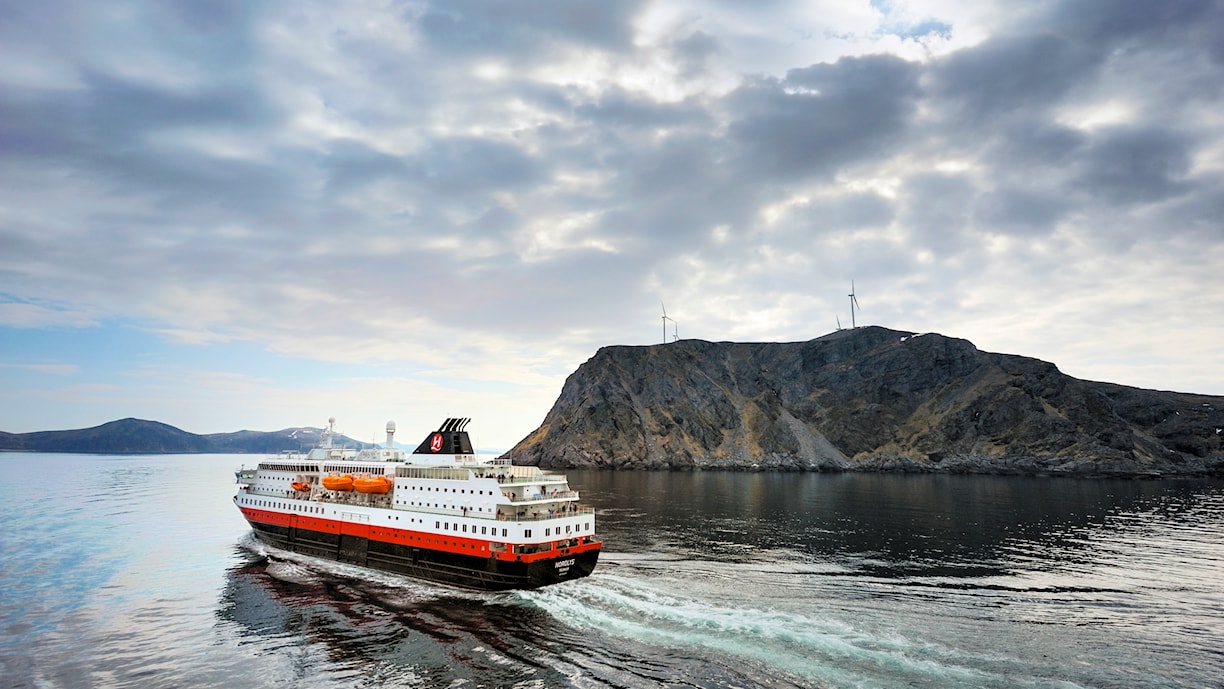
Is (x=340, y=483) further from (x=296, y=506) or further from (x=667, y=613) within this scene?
(x=667, y=613)

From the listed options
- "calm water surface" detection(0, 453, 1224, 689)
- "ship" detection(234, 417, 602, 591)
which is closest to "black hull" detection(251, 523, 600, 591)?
"ship" detection(234, 417, 602, 591)

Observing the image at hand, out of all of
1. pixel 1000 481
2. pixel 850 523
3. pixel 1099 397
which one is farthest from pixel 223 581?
pixel 1099 397

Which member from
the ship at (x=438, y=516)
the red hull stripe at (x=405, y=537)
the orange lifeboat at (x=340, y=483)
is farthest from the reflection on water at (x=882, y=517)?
the orange lifeboat at (x=340, y=483)

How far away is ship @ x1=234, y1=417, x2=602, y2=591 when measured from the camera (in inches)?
1548

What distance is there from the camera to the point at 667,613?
3400cm

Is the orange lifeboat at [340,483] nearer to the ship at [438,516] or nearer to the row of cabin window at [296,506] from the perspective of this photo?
the ship at [438,516]

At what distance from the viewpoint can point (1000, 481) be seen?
148 m

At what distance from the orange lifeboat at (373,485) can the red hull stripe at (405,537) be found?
9.21 feet

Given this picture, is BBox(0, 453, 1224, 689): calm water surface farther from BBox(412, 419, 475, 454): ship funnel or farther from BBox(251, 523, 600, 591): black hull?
BBox(412, 419, 475, 454): ship funnel

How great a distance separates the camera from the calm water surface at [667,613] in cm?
2694

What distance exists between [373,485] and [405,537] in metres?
6.21

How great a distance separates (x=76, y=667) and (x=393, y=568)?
730 inches

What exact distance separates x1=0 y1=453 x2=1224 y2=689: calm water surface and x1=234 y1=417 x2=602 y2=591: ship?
1.66 metres

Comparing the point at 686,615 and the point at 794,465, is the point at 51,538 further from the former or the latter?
the point at 794,465
